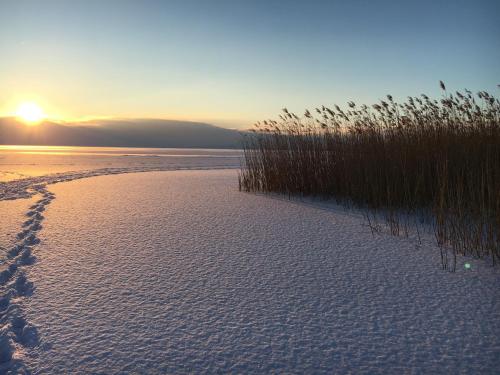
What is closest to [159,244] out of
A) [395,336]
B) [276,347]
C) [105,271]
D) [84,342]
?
[105,271]

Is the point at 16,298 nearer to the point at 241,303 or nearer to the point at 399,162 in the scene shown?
the point at 241,303

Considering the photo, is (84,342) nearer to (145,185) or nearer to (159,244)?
(159,244)

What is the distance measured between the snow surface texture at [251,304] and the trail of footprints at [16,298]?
0.01 meters

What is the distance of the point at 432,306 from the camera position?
144cm

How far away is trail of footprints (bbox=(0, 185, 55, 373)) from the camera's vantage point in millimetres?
1135

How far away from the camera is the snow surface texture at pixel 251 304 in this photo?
43.0 inches

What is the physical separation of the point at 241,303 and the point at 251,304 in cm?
4

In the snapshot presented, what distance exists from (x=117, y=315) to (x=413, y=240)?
6.38 ft

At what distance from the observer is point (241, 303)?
1.47 meters

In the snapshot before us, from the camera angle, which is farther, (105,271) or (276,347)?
(105,271)

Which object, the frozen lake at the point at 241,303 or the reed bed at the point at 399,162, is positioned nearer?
the frozen lake at the point at 241,303

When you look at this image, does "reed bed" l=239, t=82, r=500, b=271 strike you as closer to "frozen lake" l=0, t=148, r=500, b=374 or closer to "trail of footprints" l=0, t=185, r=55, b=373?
"frozen lake" l=0, t=148, r=500, b=374

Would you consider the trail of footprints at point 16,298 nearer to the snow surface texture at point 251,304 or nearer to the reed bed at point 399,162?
the snow surface texture at point 251,304

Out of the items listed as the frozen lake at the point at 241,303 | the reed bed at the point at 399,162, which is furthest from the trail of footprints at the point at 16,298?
the reed bed at the point at 399,162
